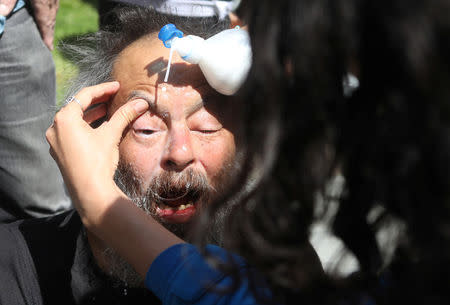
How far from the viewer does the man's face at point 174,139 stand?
1.89 meters

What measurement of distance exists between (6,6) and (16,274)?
1.47 meters

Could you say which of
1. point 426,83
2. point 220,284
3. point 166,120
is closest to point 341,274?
point 220,284

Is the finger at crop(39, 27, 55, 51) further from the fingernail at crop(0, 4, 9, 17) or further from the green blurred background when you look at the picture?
the green blurred background

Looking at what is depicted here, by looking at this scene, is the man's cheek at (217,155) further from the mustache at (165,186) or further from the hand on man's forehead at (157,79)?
→ the hand on man's forehead at (157,79)

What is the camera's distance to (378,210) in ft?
3.87

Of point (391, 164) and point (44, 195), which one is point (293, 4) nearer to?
point (391, 164)

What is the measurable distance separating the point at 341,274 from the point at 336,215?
0.14 metres

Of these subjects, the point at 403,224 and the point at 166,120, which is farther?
the point at 166,120

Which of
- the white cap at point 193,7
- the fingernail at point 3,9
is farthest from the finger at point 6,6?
the white cap at point 193,7

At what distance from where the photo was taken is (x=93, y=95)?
72.7 inches

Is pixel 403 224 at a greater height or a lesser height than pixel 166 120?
greater

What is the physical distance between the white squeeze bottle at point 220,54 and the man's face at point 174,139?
4.6 inches

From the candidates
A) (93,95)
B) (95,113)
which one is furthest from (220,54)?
(95,113)

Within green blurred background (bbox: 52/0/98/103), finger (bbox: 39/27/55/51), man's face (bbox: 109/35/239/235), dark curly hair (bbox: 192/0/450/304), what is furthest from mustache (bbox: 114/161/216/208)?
green blurred background (bbox: 52/0/98/103)
